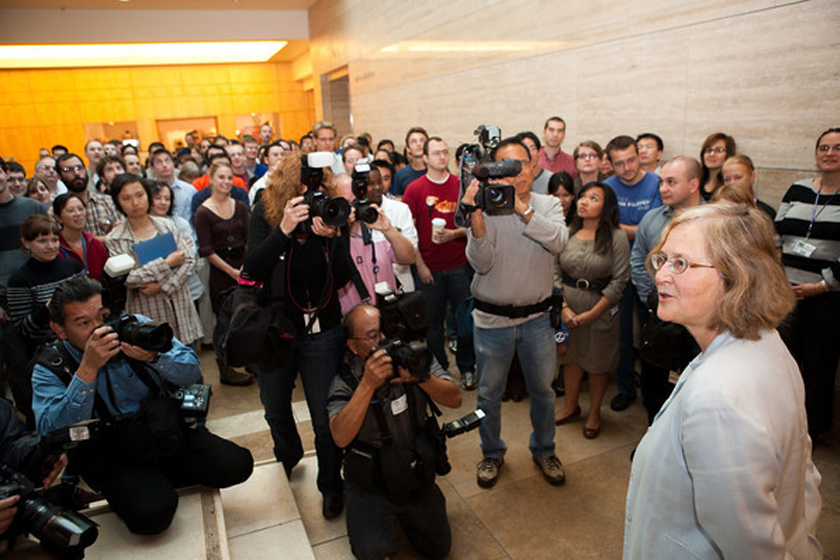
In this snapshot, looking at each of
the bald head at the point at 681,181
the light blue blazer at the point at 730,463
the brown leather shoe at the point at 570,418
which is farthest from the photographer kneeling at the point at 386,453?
the bald head at the point at 681,181

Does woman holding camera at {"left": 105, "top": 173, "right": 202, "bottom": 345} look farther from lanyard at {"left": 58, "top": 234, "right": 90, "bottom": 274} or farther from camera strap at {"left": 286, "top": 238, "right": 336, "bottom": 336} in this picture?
camera strap at {"left": 286, "top": 238, "right": 336, "bottom": 336}

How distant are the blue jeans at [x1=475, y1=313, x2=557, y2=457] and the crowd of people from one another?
0.04ft

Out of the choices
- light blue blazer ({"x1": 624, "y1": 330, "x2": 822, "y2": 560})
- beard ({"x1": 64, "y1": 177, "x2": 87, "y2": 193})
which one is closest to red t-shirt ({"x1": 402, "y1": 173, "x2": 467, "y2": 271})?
light blue blazer ({"x1": 624, "y1": 330, "x2": 822, "y2": 560})

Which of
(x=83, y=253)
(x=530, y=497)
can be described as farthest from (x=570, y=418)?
(x=83, y=253)

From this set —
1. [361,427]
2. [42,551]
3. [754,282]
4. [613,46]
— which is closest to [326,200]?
[361,427]

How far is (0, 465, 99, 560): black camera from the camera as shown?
160 centimetres

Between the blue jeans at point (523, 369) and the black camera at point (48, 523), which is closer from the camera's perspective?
the black camera at point (48, 523)

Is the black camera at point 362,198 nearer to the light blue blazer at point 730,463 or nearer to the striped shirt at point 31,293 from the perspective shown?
the light blue blazer at point 730,463

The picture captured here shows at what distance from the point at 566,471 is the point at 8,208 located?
3.96 metres

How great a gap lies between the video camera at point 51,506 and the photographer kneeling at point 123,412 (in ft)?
0.57

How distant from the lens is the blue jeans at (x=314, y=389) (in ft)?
7.74

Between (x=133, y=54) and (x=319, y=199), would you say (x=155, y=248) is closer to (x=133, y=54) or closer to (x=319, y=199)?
(x=319, y=199)

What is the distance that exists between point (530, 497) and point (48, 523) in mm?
2017

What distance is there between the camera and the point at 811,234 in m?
2.74
